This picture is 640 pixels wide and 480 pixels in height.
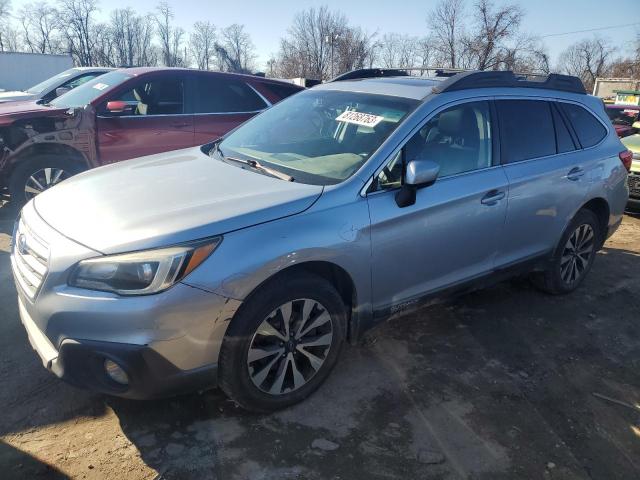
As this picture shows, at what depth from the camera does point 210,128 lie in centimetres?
651

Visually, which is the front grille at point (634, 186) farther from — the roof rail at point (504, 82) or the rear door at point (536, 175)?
the rear door at point (536, 175)

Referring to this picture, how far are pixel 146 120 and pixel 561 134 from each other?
4610mm

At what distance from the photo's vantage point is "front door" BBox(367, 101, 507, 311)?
9.75 feet

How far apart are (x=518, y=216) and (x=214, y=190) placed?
227cm

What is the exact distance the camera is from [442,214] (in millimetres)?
3199

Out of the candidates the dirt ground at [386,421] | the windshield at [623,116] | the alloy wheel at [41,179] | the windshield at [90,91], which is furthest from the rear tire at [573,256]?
the windshield at [623,116]

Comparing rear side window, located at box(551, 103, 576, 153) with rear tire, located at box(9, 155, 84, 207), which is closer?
rear side window, located at box(551, 103, 576, 153)

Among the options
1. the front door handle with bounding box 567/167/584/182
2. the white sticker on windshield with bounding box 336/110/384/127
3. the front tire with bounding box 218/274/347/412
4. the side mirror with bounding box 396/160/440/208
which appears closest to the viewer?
the front tire with bounding box 218/274/347/412

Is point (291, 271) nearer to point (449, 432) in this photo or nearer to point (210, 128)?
point (449, 432)

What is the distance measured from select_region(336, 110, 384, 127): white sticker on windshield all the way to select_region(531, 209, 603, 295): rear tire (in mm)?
2108

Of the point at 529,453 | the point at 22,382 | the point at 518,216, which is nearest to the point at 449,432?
the point at 529,453

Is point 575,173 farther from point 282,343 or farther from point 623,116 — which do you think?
point 623,116

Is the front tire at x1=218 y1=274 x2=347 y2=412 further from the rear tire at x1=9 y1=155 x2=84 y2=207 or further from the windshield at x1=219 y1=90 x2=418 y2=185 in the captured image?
the rear tire at x1=9 y1=155 x2=84 y2=207

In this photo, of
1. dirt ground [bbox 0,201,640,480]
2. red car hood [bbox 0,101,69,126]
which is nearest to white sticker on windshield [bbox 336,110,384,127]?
dirt ground [bbox 0,201,640,480]
